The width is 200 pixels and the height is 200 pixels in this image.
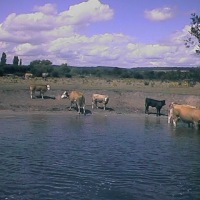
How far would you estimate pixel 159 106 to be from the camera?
3325 centimetres

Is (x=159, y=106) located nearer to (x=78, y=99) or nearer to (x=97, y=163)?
(x=78, y=99)

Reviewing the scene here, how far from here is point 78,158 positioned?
13.8m

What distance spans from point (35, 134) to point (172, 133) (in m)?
7.22

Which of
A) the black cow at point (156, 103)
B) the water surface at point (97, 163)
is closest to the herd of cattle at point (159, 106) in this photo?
the black cow at point (156, 103)

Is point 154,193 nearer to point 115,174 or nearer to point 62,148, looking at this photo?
point 115,174

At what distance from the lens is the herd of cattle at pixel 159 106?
81.1 feet

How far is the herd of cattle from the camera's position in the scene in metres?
24.7

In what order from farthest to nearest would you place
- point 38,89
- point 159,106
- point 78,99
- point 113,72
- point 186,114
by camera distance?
point 113,72
point 38,89
point 159,106
point 78,99
point 186,114

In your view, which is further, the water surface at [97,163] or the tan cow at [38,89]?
the tan cow at [38,89]

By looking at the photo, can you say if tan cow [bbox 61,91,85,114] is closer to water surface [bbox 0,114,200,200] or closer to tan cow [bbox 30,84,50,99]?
tan cow [bbox 30,84,50,99]

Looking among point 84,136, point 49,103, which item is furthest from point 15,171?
point 49,103

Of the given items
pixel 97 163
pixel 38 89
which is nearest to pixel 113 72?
pixel 38 89

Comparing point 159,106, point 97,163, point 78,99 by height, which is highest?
point 78,99

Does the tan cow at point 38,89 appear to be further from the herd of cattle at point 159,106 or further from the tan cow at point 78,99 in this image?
the tan cow at point 78,99
